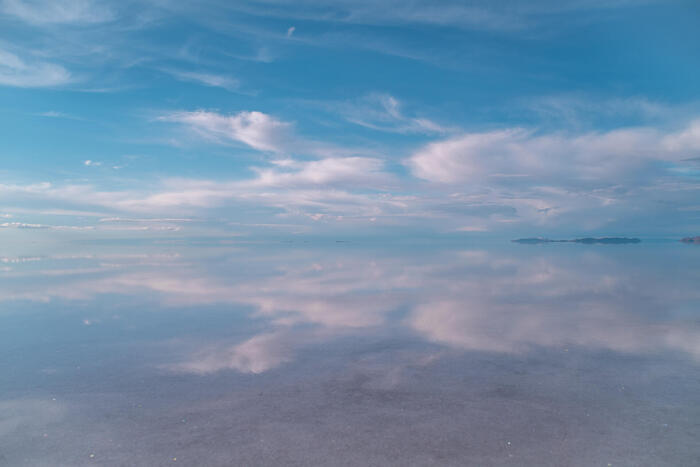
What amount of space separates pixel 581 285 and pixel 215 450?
28249mm

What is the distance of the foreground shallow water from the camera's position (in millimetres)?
7203

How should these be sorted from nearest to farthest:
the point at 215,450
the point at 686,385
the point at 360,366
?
the point at 215,450 → the point at 686,385 → the point at 360,366

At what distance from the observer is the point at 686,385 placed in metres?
9.83

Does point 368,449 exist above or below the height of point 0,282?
below

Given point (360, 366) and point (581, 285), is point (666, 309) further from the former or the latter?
point (360, 366)

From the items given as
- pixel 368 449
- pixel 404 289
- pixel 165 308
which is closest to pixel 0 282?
pixel 165 308

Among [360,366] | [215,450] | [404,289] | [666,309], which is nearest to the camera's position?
A: [215,450]

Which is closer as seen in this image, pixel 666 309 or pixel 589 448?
pixel 589 448

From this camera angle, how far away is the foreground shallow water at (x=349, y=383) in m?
7.20

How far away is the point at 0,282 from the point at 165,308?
1835cm

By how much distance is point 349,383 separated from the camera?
10.1 meters

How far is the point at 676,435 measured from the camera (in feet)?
24.8

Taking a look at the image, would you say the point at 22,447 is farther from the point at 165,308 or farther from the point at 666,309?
the point at 666,309

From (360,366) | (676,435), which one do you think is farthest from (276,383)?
(676,435)
